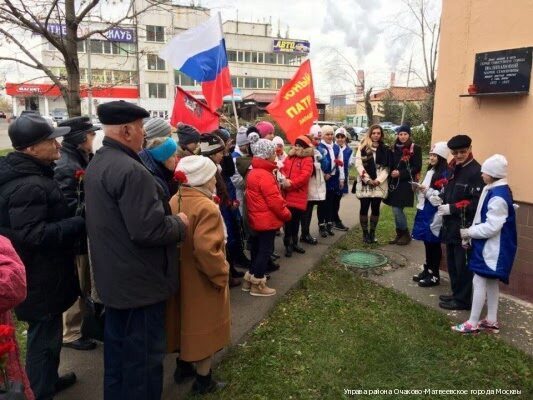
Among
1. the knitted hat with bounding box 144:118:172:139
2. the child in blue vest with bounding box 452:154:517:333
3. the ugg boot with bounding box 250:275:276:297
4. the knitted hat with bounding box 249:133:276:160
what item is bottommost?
the ugg boot with bounding box 250:275:276:297

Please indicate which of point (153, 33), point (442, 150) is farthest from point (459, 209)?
point (153, 33)

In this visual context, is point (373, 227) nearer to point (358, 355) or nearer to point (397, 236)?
point (397, 236)

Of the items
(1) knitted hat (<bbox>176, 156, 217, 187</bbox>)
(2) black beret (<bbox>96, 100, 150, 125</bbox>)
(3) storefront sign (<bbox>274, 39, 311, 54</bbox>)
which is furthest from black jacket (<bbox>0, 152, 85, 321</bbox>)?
(3) storefront sign (<bbox>274, 39, 311, 54</bbox>)

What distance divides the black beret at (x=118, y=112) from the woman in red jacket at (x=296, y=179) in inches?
135

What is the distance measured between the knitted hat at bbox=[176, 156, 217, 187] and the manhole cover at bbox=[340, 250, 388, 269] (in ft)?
10.5

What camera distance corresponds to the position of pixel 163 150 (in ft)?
10.1

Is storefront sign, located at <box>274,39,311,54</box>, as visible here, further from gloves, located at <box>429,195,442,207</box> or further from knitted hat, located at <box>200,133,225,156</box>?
gloves, located at <box>429,195,442,207</box>

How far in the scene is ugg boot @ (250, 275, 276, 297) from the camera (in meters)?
4.61

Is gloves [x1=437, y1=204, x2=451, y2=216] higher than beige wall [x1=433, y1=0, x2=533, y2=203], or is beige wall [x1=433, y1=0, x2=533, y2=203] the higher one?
beige wall [x1=433, y1=0, x2=533, y2=203]

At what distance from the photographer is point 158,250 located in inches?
95.2

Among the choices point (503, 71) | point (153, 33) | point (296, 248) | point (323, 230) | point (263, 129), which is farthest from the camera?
point (153, 33)

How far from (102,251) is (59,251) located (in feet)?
1.69

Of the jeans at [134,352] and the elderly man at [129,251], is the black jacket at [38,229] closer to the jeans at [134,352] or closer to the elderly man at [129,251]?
the elderly man at [129,251]

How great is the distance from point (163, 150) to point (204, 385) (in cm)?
168
